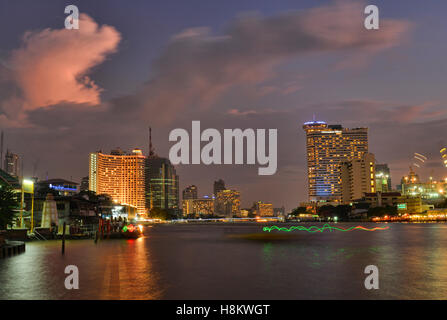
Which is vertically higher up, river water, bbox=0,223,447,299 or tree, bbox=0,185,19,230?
tree, bbox=0,185,19,230

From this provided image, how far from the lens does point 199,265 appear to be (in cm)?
4538

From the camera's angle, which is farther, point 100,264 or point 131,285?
point 100,264

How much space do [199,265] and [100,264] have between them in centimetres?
1035

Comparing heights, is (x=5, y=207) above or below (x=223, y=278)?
above

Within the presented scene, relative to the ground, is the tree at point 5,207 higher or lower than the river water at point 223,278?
higher

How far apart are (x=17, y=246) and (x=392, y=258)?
4520cm

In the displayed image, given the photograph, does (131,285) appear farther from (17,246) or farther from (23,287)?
(17,246)

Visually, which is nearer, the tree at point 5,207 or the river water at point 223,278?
the river water at point 223,278

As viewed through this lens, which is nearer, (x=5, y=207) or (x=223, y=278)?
(x=223, y=278)

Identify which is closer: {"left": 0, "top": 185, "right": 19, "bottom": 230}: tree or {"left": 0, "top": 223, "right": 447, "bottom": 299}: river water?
{"left": 0, "top": 223, "right": 447, "bottom": 299}: river water

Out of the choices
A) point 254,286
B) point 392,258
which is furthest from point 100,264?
point 392,258
